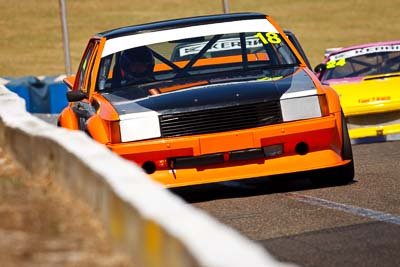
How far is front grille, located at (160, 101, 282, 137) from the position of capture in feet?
30.9

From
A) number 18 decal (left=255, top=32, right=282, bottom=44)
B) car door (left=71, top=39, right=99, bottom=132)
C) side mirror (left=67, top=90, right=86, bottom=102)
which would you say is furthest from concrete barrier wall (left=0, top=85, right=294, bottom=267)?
number 18 decal (left=255, top=32, right=282, bottom=44)

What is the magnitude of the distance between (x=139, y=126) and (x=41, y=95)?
19826mm

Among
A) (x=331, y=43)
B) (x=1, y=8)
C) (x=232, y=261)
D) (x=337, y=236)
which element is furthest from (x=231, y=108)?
(x=1, y=8)

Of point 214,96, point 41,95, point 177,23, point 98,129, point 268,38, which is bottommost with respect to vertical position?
point 41,95

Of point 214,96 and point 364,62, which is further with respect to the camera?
point 364,62

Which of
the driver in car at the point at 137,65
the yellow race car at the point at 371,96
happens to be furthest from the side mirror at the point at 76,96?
the yellow race car at the point at 371,96

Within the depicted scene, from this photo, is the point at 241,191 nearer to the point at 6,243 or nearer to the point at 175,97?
the point at 175,97

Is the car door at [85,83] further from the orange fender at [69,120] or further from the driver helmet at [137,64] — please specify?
the driver helmet at [137,64]

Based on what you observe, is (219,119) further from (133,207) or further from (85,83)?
(133,207)

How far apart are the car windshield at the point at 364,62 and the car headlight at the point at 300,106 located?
22.0 ft

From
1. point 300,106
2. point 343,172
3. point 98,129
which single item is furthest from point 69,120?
point 343,172

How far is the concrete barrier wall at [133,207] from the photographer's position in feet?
12.6

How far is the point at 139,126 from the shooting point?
9391 millimetres

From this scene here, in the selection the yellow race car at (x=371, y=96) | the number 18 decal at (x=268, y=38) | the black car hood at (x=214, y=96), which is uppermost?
the number 18 decal at (x=268, y=38)
